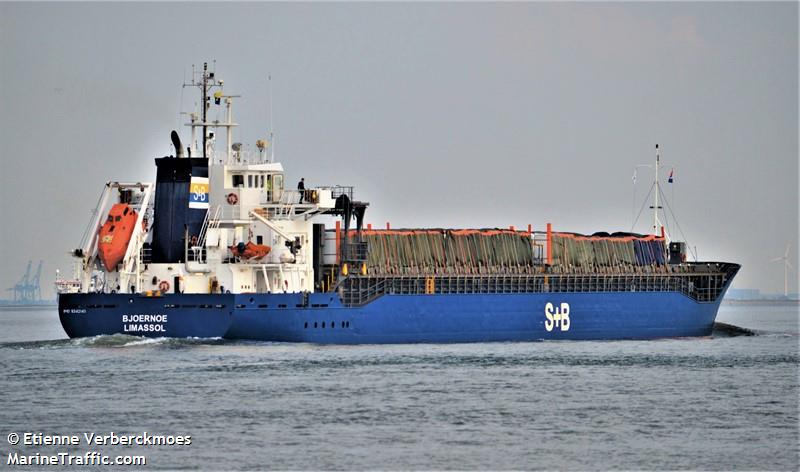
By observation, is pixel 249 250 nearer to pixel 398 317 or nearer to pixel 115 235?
pixel 115 235

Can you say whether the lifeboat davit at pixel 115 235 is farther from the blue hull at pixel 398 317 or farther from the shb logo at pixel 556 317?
the shb logo at pixel 556 317

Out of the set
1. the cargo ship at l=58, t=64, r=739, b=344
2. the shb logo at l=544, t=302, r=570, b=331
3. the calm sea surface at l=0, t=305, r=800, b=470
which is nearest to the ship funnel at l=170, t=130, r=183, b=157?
the cargo ship at l=58, t=64, r=739, b=344

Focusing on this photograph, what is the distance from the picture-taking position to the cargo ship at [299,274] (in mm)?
53344

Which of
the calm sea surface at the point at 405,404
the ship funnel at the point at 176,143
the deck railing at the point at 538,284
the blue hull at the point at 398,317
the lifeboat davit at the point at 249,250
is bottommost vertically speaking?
the calm sea surface at the point at 405,404

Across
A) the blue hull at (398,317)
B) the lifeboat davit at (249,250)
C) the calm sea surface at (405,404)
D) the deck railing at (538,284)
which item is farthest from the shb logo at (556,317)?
the lifeboat davit at (249,250)

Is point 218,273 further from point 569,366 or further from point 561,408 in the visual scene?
point 561,408

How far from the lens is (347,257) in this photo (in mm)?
57656

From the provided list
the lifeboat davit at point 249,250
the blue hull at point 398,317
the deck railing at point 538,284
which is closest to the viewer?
the blue hull at point 398,317

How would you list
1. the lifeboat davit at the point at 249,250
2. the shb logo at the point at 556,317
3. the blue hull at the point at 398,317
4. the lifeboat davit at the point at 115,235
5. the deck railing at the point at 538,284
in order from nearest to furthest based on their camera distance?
the blue hull at the point at 398,317, the lifeboat davit at the point at 115,235, the lifeboat davit at the point at 249,250, the deck railing at the point at 538,284, the shb logo at the point at 556,317

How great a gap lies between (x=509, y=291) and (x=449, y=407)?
2317cm

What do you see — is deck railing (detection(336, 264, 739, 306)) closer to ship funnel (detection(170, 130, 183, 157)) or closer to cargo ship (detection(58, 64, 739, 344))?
cargo ship (detection(58, 64, 739, 344))

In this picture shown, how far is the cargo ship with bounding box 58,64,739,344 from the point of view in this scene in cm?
5334

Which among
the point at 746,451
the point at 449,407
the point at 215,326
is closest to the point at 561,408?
the point at 449,407

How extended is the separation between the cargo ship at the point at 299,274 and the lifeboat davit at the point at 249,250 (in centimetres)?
5
